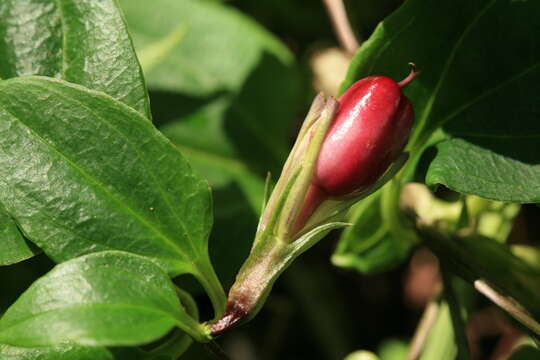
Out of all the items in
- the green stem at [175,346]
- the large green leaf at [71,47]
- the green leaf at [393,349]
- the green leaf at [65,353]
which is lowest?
the green leaf at [393,349]

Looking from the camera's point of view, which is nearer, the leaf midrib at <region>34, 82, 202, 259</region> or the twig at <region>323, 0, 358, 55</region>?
the leaf midrib at <region>34, 82, 202, 259</region>

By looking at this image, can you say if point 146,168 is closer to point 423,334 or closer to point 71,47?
point 71,47

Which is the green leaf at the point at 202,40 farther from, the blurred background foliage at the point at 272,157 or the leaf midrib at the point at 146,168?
the leaf midrib at the point at 146,168

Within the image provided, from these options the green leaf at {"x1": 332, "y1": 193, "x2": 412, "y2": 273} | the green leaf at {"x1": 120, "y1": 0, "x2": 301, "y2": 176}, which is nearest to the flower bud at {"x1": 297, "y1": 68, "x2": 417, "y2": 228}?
the green leaf at {"x1": 332, "y1": 193, "x2": 412, "y2": 273}

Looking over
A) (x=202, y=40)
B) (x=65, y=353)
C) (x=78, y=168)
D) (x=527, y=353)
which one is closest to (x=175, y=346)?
(x=65, y=353)

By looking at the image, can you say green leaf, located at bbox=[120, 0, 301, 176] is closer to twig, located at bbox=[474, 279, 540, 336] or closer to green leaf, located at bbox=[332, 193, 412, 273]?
green leaf, located at bbox=[332, 193, 412, 273]

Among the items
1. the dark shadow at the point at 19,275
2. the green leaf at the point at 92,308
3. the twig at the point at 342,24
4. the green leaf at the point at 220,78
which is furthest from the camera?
the green leaf at the point at 220,78

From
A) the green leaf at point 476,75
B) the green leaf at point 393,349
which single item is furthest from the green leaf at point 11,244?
the green leaf at point 393,349
